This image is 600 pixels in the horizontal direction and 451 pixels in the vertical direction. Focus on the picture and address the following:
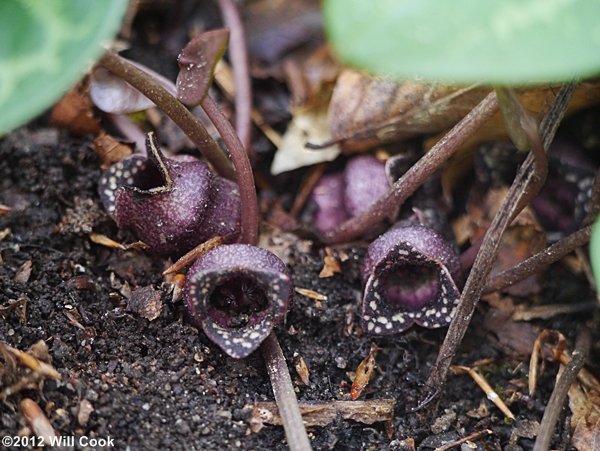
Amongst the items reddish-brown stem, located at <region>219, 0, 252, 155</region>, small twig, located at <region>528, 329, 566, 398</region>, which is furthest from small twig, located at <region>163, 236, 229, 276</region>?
small twig, located at <region>528, 329, 566, 398</region>

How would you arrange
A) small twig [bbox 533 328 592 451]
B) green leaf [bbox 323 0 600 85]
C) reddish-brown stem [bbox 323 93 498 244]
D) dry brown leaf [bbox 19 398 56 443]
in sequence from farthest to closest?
1. reddish-brown stem [bbox 323 93 498 244]
2. small twig [bbox 533 328 592 451]
3. dry brown leaf [bbox 19 398 56 443]
4. green leaf [bbox 323 0 600 85]

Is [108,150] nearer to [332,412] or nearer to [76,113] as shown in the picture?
[76,113]

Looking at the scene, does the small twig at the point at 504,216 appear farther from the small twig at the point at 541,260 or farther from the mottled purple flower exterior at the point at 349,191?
the mottled purple flower exterior at the point at 349,191

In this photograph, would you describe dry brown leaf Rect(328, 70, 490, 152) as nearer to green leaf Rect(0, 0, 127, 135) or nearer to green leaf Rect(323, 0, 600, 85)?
green leaf Rect(323, 0, 600, 85)

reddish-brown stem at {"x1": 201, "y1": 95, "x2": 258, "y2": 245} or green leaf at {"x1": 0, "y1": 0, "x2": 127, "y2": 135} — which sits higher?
green leaf at {"x1": 0, "y1": 0, "x2": 127, "y2": 135}

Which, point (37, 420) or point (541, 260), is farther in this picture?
point (541, 260)

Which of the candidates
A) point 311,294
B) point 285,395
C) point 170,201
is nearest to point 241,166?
point 170,201
